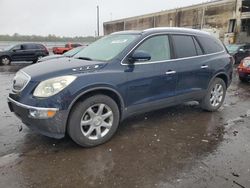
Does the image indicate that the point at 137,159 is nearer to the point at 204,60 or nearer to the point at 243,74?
the point at 204,60

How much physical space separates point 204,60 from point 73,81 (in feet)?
9.97

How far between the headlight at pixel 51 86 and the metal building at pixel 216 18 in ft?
103

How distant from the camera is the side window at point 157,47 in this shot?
4.56 metres

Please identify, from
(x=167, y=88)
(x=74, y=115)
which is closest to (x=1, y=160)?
(x=74, y=115)

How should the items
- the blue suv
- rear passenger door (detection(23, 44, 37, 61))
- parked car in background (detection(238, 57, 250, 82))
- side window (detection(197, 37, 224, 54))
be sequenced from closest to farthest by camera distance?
1. the blue suv
2. side window (detection(197, 37, 224, 54))
3. parked car in background (detection(238, 57, 250, 82))
4. rear passenger door (detection(23, 44, 37, 61))

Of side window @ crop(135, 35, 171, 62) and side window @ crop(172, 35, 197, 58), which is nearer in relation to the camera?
side window @ crop(135, 35, 171, 62)

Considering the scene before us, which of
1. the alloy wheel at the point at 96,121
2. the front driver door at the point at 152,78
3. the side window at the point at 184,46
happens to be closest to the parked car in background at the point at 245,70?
the side window at the point at 184,46

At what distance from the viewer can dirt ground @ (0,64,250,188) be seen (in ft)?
10.2

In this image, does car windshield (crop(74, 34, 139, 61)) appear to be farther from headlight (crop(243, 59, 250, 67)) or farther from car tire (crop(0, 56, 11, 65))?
car tire (crop(0, 56, 11, 65))

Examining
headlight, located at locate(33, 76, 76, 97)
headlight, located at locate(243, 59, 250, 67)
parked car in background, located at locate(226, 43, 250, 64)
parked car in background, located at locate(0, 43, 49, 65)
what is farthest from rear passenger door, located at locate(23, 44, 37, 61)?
headlight, located at locate(33, 76, 76, 97)

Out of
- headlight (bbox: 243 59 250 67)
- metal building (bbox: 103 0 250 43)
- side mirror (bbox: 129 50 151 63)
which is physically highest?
metal building (bbox: 103 0 250 43)

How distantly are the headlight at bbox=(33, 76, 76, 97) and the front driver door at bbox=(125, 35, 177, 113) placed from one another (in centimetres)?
106

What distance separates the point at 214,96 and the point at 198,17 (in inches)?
1427

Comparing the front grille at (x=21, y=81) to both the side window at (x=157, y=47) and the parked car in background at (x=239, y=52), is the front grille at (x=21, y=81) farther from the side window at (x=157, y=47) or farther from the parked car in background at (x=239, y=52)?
the parked car in background at (x=239, y=52)
